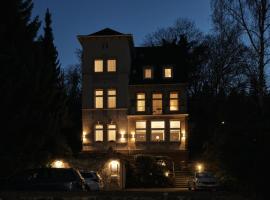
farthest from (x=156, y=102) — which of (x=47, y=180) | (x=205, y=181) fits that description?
(x=47, y=180)

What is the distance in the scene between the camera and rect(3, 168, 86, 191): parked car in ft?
67.8

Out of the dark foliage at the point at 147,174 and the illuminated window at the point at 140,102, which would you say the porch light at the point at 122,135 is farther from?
the dark foliage at the point at 147,174

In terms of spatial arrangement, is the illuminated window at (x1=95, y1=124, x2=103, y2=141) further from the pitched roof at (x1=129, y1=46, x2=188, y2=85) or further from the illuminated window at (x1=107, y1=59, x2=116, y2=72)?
the illuminated window at (x1=107, y1=59, x2=116, y2=72)

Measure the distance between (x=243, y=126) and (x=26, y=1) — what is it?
15072 mm

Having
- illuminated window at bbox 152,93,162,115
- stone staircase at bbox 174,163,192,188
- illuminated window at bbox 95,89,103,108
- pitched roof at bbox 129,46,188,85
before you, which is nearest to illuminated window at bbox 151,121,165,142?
illuminated window at bbox 152,93,162,115

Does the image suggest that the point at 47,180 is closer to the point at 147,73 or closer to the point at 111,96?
the point at 111,96

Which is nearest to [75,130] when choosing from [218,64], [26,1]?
[218,64]

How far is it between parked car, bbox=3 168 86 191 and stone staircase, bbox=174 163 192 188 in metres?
25.0

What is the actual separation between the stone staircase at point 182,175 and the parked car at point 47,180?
25.0 m

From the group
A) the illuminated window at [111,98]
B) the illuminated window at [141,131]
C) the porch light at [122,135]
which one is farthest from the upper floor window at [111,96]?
the illuminated window at [141,131]

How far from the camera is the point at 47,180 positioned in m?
21.2

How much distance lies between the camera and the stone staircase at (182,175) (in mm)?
45688

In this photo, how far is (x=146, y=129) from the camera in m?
49.8

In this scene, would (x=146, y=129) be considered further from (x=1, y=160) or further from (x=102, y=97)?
(x=1, y=160)
